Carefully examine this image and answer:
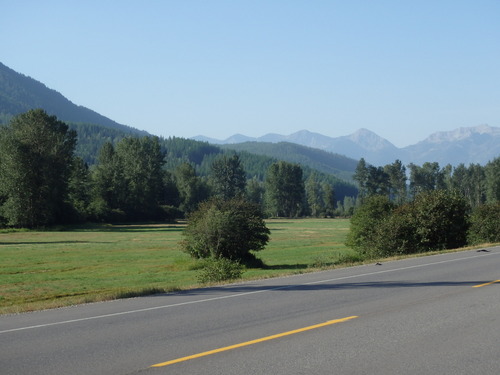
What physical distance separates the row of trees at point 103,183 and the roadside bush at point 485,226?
16298 mm

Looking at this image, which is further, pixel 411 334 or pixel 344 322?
pixel 344 322

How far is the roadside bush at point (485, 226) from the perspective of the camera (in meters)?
37.2

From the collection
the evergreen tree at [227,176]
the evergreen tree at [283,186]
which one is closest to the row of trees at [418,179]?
the evergreen tree at [283,186]

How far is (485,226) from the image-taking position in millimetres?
37406

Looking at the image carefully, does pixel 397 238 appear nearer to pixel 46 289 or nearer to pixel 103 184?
pixel 46 289

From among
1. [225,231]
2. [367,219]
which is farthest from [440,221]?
[225,231]

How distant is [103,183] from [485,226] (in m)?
80.1

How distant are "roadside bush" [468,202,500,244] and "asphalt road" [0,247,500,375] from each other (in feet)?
79.5

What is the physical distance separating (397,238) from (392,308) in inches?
854

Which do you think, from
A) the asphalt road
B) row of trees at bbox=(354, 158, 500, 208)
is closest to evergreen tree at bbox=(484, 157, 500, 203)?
row of trees at bbox=(354, 158, 500, 208)

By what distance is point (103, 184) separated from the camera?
105 metres

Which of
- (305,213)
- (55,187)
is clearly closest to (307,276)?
(55,187)

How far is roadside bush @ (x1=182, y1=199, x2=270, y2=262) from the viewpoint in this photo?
109 ft

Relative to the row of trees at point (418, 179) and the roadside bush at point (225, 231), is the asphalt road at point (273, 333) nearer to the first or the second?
the roadside bush at point (225, 231)
